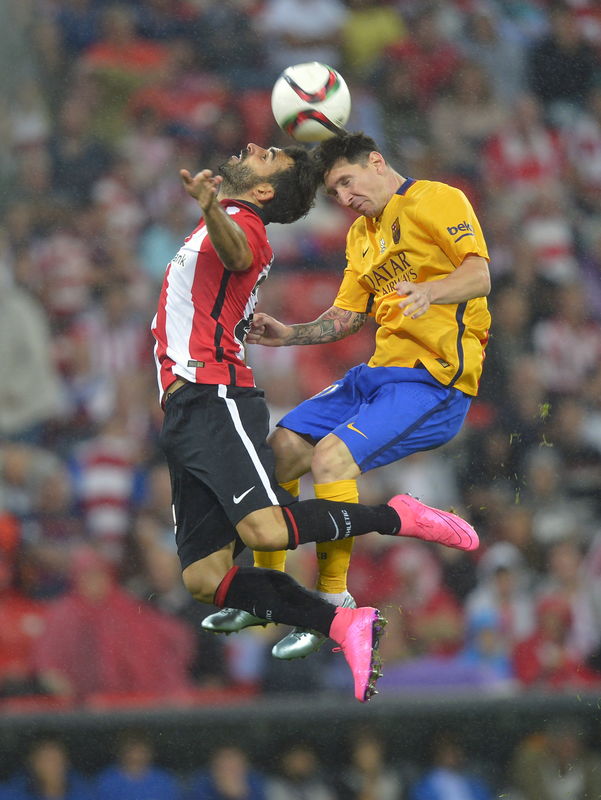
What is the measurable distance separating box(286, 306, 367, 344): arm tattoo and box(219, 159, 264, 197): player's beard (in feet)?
1.98

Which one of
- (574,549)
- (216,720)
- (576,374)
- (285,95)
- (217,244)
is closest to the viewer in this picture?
(217,244)

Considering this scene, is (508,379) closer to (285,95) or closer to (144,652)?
(144,652)

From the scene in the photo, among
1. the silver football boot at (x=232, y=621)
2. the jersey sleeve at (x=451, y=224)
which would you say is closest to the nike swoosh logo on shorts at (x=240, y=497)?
the silver football boot at (x=232, y=621)

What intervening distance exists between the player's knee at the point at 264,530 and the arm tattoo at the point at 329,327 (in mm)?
849

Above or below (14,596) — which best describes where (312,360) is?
above

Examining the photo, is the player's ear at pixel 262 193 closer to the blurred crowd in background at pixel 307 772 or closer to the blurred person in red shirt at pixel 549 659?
the blurred crowd in background at pixel 307 772

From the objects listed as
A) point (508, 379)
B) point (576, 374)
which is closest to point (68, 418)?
point (508, 379)

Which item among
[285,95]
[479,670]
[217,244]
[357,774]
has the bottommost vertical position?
[357,774]

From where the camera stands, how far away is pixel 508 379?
8.08 meters

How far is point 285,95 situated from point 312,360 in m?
3.83

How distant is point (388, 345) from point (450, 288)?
1.49 ft

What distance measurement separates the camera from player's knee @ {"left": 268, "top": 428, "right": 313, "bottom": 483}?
4.68 metres

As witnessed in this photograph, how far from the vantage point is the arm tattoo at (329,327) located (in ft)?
16.2

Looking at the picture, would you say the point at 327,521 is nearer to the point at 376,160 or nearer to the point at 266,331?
the point at 266,331
